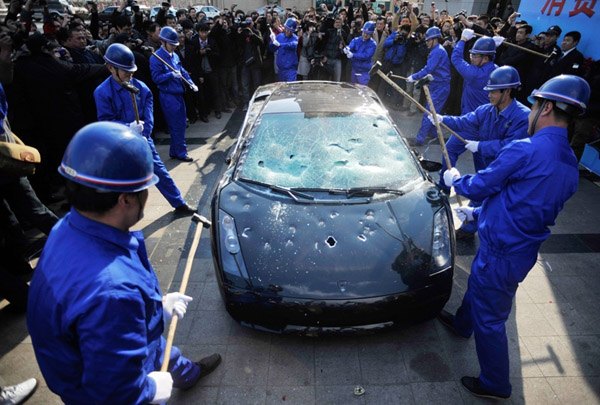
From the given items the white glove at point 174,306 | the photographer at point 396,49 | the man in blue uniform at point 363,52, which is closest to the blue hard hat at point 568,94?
the white glove at point 174,306

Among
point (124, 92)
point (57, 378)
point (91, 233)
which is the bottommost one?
point (57, 378)

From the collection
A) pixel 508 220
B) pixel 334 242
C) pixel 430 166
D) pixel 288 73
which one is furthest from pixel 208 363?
pixel 288 73

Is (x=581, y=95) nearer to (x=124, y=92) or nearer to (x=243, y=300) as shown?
(x=243, y=300)

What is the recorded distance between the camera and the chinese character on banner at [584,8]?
551 centimetres

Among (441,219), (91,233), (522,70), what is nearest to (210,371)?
(91,233)

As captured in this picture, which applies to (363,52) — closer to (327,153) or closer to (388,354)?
(327,153)

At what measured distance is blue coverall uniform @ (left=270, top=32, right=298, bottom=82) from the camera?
7715 mm

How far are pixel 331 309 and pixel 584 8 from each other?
685cm

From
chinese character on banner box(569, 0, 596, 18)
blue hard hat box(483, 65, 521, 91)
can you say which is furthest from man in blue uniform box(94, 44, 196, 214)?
chinese character on banner box(569, 0, 596, 18)

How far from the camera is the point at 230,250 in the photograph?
2.43 m

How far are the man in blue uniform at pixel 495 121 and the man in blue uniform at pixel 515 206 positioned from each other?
112 centimetres

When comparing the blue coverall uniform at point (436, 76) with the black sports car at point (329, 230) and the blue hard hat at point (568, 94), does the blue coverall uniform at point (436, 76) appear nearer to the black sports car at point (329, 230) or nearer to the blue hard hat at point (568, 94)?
the black sports car at point (329, 230)

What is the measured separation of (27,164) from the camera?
2672 mm

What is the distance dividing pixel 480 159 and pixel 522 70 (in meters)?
3.65
